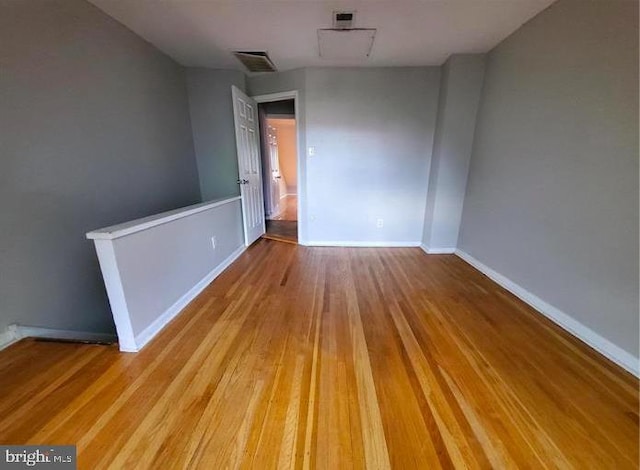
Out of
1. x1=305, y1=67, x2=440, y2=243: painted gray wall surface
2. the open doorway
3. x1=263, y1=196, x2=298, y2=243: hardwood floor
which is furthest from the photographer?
the open doorway

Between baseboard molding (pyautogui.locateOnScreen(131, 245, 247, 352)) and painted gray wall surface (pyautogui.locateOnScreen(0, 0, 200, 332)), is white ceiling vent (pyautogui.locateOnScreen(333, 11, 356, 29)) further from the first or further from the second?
baseboard molding (pyautogui.locateOnScreen(131, 245, 247, 352))

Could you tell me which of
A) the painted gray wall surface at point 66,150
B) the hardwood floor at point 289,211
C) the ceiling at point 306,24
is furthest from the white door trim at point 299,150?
the hardwood floor at point 289,211

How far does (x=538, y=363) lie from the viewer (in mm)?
1435

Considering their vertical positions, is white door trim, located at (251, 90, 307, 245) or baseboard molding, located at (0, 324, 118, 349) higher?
white door trim, located at (251, 90, 307, 245)

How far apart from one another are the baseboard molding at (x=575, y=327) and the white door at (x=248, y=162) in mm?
3042

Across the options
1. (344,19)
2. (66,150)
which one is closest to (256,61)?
(344,19)

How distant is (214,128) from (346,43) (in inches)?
78.0

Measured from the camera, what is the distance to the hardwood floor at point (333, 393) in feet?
3.20

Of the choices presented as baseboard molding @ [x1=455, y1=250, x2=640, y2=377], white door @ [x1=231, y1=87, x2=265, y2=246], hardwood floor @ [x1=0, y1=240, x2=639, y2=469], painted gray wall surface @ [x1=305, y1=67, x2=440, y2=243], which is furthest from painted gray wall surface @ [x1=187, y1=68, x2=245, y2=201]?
baseboard molding @ [x1=455, y1=250, x2=640, y2=377]

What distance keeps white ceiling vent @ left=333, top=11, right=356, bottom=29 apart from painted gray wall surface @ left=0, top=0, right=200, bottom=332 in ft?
6.32

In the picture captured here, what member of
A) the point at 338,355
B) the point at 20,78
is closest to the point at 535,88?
the point at 338,355

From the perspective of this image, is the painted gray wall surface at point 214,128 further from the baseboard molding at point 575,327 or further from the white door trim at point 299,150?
the baseboard molding at point 575,327

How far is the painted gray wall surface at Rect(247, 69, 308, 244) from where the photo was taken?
316 centimetres

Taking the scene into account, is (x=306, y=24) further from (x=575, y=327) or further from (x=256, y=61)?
(x=575, y=327)
